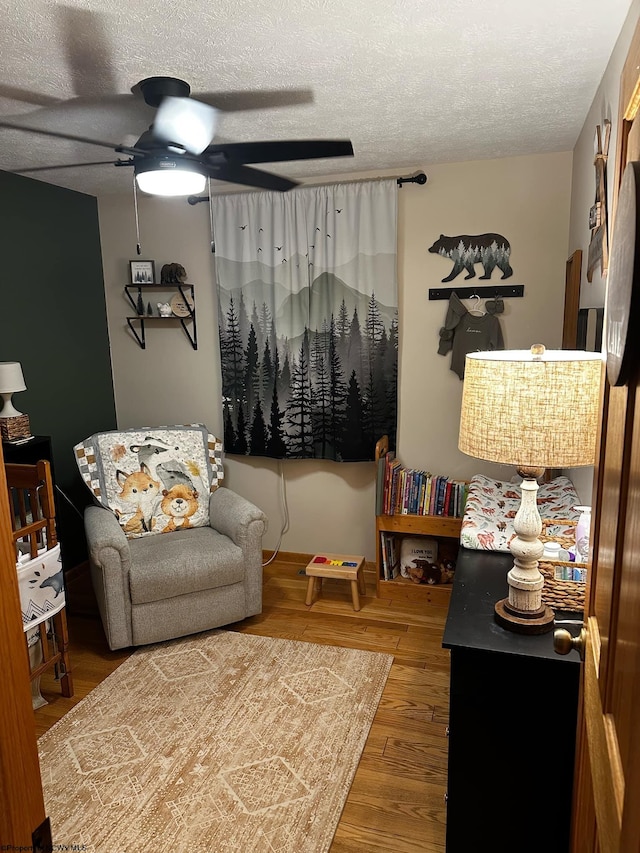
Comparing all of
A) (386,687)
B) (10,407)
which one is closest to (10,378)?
(10,407)

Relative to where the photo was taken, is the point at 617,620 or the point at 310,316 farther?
the point at 310,316

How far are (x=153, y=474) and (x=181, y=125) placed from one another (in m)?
1.95

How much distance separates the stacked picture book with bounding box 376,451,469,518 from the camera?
337 centimetres

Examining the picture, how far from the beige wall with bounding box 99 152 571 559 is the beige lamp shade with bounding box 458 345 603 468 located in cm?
196

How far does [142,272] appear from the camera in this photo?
389cm

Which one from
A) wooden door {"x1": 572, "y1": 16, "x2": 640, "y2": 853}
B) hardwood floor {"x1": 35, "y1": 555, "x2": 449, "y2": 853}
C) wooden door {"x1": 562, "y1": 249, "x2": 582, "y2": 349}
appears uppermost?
wooden door {"x1": 562, "y1": 249, "x2": 582, "y2": 349}

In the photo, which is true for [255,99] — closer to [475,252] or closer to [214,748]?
[475,252]

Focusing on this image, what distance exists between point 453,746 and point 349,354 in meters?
2.36

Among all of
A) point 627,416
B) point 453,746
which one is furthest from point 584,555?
point 627,416

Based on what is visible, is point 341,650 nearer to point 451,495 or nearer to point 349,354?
point 451,495

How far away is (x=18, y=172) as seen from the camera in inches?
129

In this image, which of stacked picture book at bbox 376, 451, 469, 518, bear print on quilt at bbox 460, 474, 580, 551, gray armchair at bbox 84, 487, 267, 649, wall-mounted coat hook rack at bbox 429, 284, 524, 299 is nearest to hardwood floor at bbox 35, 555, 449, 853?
gray armchair at bbox 84, 487, 267, 649

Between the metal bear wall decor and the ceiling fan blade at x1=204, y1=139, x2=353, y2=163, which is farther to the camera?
the metal bear wall decor

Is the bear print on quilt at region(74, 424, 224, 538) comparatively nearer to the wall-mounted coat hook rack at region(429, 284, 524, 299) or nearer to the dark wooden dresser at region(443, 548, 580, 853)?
the wall-mounted coat hook rack at region(429, 284, 524, 299)
